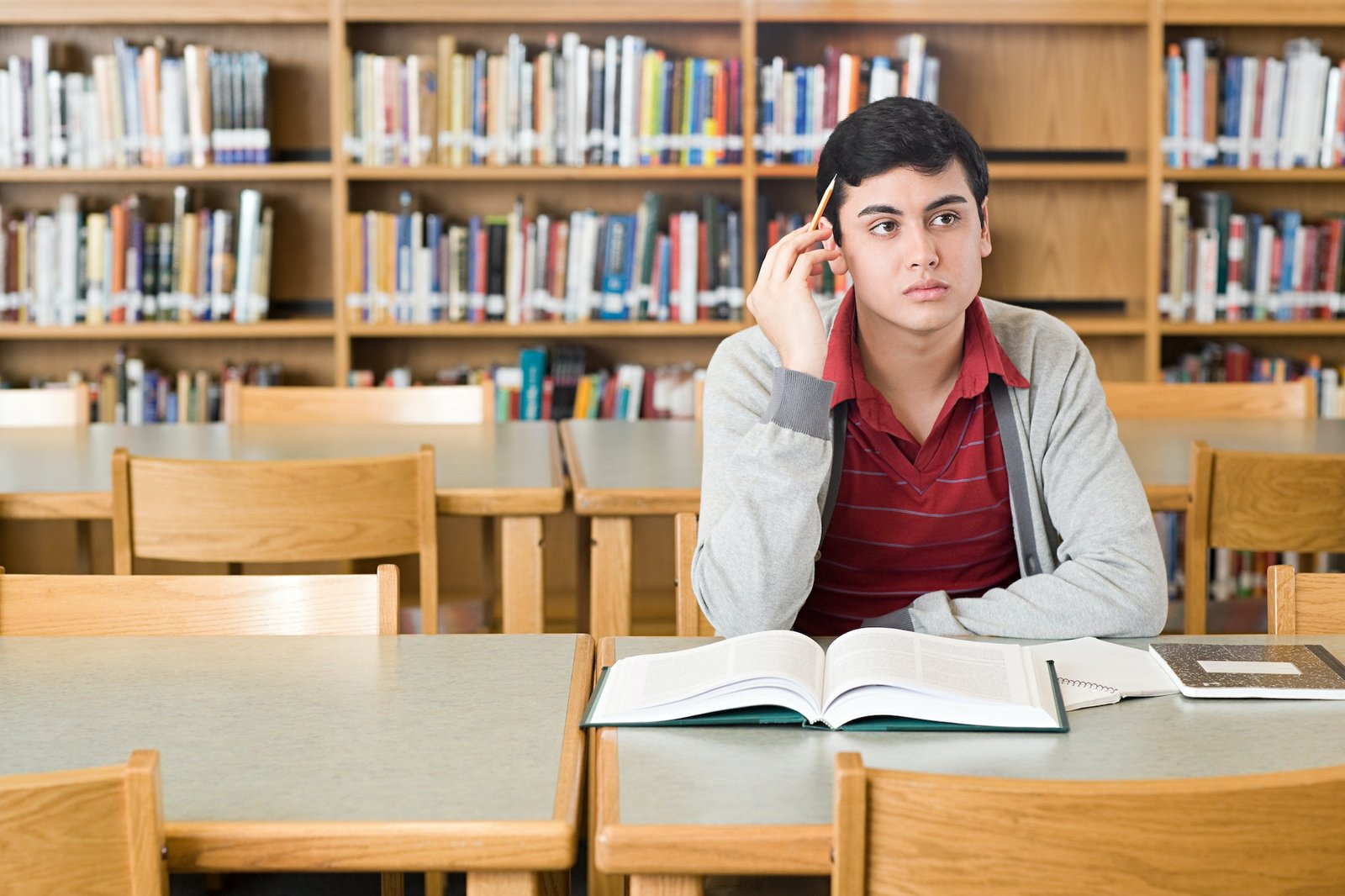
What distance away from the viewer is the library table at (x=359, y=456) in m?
2.10

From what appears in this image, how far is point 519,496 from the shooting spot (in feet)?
6.91

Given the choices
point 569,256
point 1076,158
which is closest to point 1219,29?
point 1076,158

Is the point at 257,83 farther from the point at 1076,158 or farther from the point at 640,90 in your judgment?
the point at 1076,158

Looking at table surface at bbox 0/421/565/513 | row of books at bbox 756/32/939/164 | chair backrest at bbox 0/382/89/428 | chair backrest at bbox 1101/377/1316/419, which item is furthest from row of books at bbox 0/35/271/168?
chair backrest at bbox 1101/377/1316/419

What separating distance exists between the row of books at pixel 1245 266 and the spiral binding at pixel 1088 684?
286 cm

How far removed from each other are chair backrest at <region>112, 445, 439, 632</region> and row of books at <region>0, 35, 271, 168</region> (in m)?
1.95

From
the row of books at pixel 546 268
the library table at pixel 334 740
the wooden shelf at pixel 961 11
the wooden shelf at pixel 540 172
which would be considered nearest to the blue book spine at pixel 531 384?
the row of books at pixel 546 268

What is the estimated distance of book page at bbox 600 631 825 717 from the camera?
1062mm

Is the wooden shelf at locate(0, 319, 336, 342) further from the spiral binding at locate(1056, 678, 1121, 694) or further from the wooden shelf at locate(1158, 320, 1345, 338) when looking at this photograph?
the spiral binding at locate(1056, 678, 1121, 694)

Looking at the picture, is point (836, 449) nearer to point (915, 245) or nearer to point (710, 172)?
point (915, 245)

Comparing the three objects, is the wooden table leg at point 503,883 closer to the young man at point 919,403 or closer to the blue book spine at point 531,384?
the young man at point 919,403

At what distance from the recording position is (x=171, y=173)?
357 centimetres

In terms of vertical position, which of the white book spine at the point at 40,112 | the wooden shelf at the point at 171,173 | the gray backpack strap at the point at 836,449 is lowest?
the gray backpack strap at the point at 836,449

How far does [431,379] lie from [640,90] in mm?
1024
